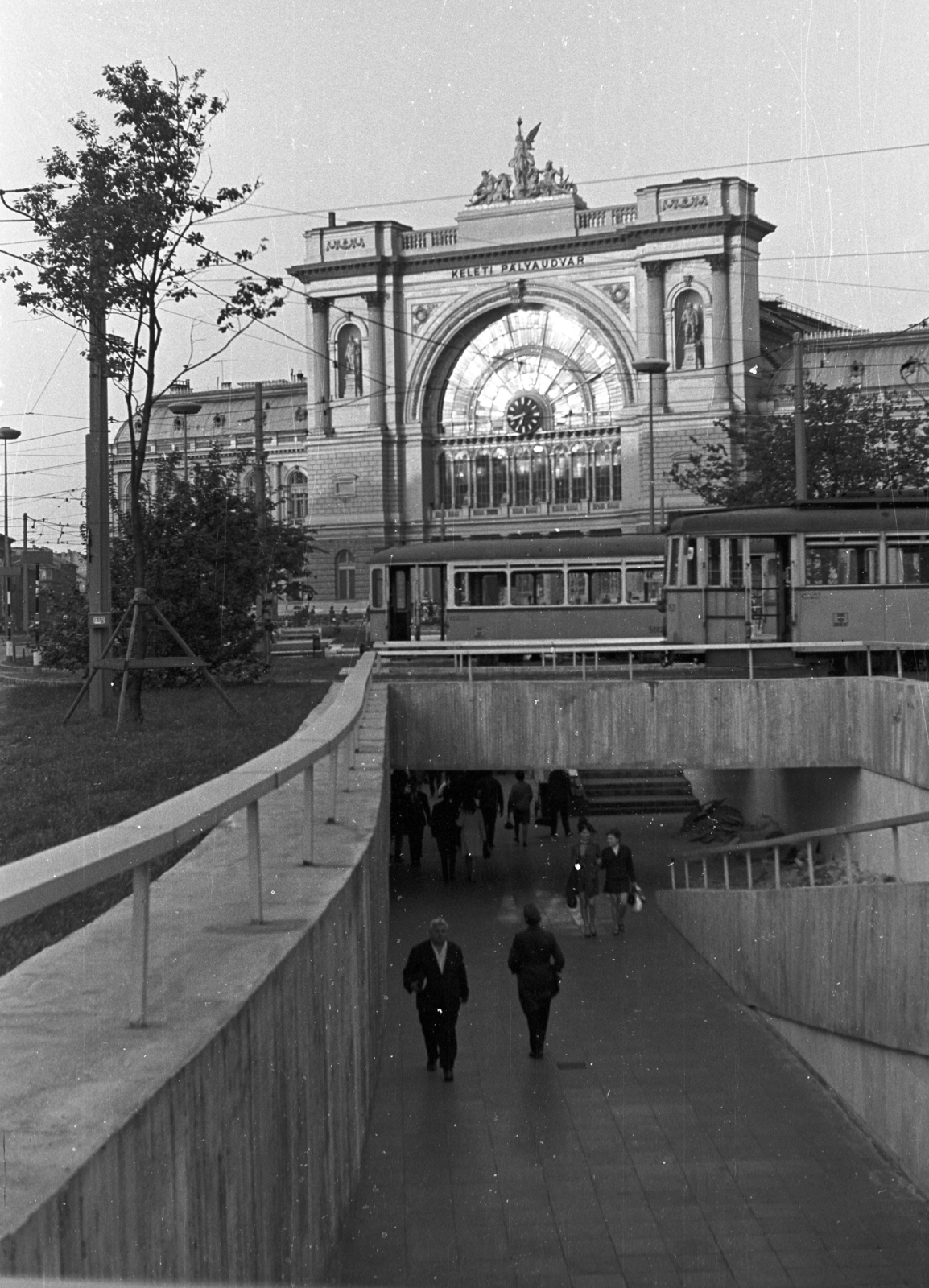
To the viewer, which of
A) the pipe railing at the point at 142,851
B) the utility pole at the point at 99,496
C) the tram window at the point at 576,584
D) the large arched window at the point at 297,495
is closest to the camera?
the pipe railing at the point at 142,851

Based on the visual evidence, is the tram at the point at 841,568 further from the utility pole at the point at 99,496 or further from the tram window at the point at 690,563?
the utility pole at the point at 99,496

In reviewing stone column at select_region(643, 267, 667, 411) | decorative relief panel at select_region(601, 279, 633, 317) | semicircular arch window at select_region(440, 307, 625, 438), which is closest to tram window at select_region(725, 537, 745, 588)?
stone column at select_region(643, 267, 667, 411)

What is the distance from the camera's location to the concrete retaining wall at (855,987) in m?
12.8

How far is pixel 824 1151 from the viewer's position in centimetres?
1252

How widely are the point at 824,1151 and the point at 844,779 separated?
42.2 feet

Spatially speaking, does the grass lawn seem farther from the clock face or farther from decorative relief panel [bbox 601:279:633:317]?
the clock face

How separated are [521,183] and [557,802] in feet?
201

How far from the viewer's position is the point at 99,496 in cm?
1891

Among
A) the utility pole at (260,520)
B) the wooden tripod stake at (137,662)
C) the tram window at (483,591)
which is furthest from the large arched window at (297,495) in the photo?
the wooden tripod stake at (137,662)

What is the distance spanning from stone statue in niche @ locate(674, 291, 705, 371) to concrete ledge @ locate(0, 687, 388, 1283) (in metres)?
75.1

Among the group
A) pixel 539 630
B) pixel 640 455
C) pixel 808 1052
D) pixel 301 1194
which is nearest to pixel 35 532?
pixel 640 455

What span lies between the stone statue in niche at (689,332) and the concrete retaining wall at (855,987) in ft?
212

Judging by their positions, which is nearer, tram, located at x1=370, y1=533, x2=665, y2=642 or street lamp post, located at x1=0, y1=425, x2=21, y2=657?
street lamp post, located at x1=0, y1=425, x2=21, y2=657

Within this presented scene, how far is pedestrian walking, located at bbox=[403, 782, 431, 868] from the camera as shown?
88.0ft
